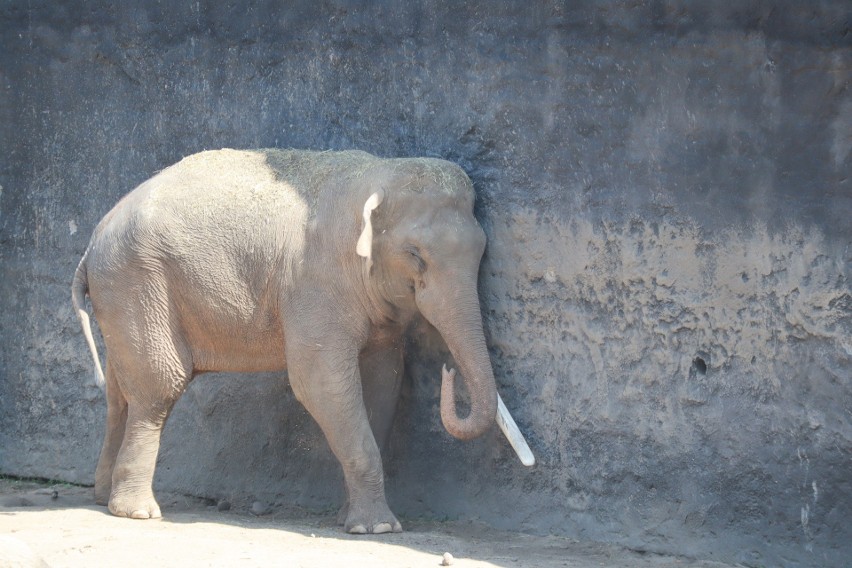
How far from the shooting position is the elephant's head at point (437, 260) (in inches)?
248

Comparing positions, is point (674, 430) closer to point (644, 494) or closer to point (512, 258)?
point (644, 494)

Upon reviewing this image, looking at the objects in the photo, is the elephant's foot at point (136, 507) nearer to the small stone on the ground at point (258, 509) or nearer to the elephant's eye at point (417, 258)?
the small stone on the ground at point (258, 509)

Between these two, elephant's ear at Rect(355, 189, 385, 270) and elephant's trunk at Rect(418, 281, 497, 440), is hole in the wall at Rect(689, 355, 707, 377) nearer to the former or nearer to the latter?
elephant's trunk at Rect(418, 281, 497, 440)

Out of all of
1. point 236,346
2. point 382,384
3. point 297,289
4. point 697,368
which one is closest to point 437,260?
point 297,289

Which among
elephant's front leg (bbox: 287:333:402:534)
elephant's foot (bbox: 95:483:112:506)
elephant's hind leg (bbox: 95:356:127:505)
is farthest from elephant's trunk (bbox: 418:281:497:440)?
elephant's foot (bbox: 95:483:112:506)

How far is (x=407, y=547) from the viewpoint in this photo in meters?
6.02

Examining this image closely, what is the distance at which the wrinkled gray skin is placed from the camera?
21.1 feet

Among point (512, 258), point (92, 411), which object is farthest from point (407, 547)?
point (92, 411)

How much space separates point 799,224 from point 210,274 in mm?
2802

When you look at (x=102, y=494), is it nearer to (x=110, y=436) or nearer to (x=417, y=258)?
(x=110, y=436)

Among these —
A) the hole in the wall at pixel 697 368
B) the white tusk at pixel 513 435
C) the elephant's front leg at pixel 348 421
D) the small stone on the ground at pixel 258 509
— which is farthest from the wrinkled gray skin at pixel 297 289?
the hole in the wall at pixel 697 368

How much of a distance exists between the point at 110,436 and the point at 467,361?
217cm

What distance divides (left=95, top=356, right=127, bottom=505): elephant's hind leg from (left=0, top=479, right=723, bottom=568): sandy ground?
0.19 metres

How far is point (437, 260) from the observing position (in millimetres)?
6398
